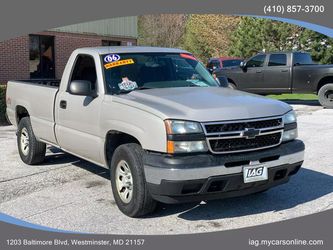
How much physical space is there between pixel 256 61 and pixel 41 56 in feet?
26.8

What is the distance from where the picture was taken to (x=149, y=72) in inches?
223


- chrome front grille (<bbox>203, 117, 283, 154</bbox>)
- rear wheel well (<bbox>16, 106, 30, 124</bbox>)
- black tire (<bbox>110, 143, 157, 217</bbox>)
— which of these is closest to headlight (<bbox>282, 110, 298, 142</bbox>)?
chrome front grille (<bbox>203, 117, 283, 154</bbox>)

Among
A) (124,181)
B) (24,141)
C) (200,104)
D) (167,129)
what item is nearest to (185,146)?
(167,129)

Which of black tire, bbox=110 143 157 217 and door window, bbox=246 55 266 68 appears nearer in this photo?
black tire, bbox=110 143 157 217

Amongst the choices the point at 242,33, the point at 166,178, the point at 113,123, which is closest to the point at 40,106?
the point at 113,123

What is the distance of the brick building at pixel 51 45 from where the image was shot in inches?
629

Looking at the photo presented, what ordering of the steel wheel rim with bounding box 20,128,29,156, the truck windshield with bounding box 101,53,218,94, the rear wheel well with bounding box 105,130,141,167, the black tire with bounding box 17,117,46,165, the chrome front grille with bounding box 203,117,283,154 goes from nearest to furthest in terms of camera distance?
the chrome front grille with bounding box 203,117,283,154
the rear wheel well with bounding box 105,130,141,167
the truck windshield with bounding box 101,53,218,94
the black tire with bounding box 17,117,46,165
the steel wheel rim with bounding box 20,128,29,156

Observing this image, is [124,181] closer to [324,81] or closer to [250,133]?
[250,133]

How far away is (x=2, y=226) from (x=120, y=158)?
1421mm

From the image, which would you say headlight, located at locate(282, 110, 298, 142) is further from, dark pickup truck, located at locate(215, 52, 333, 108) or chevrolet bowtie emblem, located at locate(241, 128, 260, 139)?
dark pickup truck, located at locate(215, 52, 333, 108)

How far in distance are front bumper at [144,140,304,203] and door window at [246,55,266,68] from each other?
13.0m

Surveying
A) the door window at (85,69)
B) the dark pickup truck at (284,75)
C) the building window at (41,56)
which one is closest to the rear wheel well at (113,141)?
the door window at (85,69)

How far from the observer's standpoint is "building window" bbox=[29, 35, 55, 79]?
56.0ft

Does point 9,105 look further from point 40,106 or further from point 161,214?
point 161,214
